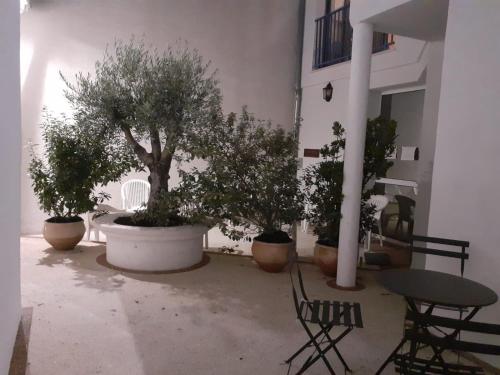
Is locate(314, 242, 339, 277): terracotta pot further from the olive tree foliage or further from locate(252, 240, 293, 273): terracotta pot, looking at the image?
the olive tree foliage

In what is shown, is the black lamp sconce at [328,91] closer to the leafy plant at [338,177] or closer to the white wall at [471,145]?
the leafy plant at [338,177]

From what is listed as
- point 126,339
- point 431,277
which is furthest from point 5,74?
point 431,277

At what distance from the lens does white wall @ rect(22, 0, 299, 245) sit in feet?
22.7

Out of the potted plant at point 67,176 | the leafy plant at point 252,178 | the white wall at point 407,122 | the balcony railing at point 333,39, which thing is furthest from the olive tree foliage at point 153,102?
the balcony railing at point 333,39

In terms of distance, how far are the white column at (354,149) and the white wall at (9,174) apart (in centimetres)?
316

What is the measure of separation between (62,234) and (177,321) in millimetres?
2814

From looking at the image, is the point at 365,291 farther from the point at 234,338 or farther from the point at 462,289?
the point at 462,289

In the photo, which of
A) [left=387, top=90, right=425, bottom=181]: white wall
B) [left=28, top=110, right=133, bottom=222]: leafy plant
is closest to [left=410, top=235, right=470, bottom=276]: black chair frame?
[left=387, top=90, right=425, bottom=181]: white wall

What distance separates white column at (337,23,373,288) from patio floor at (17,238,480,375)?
424 millimetres

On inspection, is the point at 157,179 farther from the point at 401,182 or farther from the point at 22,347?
the point at 401,182

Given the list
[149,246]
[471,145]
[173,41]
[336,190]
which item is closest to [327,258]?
[336,190]

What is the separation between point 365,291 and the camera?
487 cm

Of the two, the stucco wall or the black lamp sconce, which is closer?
the stucco wall

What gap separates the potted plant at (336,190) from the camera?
524 centimetres
